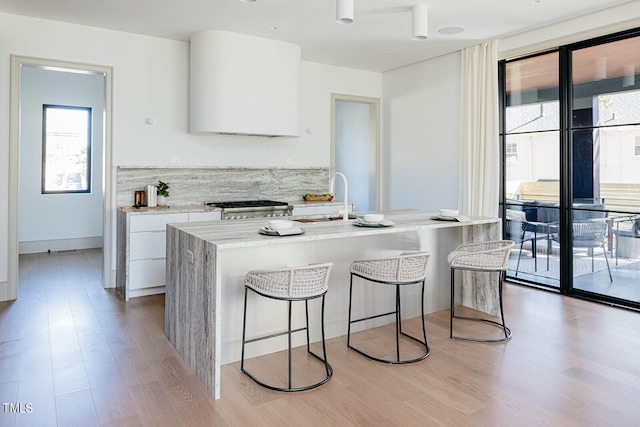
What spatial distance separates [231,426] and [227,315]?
0.85 m

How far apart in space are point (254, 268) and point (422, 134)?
3925mm

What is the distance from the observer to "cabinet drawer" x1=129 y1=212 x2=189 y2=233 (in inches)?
176

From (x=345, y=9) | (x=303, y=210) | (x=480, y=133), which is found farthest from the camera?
(x=303, y=210)

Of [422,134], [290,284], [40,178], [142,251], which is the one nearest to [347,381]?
[290,284]

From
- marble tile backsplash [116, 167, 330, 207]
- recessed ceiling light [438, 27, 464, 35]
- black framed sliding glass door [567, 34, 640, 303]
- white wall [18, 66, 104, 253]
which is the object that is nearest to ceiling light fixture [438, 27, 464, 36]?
recessed ceiling light [438, 27, 464, 35]

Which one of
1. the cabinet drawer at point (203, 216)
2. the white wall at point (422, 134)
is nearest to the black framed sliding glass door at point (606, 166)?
the white wall at point (422, 134)

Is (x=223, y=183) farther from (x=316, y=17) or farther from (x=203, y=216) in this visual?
(x=316, y=17)

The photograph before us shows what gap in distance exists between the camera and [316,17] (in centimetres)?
443

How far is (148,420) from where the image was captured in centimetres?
224

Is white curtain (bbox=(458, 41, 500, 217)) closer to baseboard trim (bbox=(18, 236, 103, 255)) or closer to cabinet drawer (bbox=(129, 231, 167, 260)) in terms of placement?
cabinet drawer (bbox=(129, 231, 167, 260))

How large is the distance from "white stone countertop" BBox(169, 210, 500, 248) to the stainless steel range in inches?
62.5

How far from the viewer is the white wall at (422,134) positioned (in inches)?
227

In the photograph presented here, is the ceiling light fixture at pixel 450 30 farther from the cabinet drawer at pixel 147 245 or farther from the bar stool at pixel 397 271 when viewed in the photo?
the cabinet drawer at pixel 147 245

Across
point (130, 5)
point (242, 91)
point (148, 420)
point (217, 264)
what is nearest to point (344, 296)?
point (217, 264)
